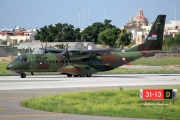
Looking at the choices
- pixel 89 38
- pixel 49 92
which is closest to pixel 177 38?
pixel 89 38

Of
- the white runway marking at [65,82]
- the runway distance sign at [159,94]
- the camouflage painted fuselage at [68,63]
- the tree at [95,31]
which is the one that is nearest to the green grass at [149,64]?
the camouflage painted fuselage at [68,63]

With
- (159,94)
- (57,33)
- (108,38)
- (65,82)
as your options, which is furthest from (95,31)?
(159,94)

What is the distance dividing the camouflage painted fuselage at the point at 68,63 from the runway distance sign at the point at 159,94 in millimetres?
25217

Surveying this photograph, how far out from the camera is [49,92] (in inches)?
1325

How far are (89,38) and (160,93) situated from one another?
149 meters

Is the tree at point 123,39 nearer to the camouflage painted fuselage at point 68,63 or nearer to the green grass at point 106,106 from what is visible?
the camouflage painted fuselage at point 68,63

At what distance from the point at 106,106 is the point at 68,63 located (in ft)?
90.9

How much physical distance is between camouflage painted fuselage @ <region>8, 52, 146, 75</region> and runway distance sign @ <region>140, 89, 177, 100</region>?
2522 centimetres

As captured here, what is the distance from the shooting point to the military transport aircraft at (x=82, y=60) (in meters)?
50.7

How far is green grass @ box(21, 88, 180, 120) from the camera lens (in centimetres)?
2325

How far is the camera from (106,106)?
83.9ft

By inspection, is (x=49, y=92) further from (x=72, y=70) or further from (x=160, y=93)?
(x=72, y=70)

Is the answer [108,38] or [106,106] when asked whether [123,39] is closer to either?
[108,38]

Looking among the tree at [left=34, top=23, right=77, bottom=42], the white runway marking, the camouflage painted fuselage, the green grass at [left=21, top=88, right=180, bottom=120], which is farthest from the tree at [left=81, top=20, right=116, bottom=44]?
the green grass at [left=21, top=88, right=180, bottom=120]
